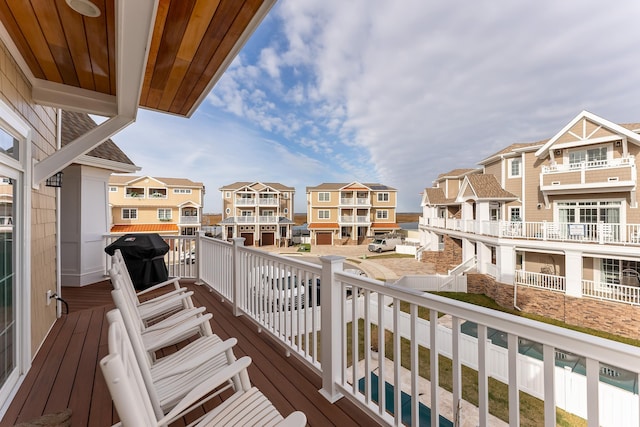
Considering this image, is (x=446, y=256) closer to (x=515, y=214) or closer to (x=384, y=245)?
(x=515, y=214)

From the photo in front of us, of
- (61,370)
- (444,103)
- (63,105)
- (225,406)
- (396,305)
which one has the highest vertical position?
(444,103)

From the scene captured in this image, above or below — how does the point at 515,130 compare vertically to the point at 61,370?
above

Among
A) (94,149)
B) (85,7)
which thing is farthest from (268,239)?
(85,7)

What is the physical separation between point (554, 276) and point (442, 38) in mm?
13521

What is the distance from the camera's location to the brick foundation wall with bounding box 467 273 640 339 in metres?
9.29

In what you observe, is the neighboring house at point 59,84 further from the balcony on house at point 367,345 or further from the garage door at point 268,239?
the garage door at point 268,239

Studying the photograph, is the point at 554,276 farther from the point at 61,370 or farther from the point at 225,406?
the point at 61,370

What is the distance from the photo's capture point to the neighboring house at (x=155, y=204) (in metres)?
21.5

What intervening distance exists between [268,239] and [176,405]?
25.9 meters

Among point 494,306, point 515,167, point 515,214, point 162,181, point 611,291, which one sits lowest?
point 494,306

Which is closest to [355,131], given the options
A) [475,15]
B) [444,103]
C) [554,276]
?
[444,103]

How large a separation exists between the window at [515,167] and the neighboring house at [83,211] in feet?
53.6

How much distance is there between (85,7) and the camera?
163 cm

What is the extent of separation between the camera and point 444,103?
1027 inches
